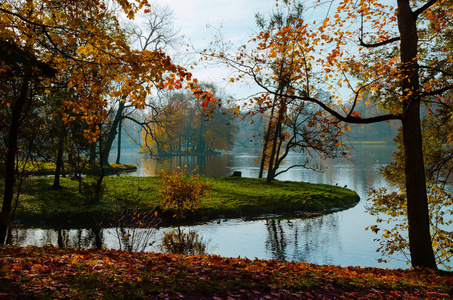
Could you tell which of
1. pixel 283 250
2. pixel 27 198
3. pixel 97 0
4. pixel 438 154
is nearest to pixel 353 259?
pixel 283 250

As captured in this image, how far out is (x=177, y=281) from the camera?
14.2 ft

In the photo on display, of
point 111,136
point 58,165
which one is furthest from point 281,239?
point 111,136

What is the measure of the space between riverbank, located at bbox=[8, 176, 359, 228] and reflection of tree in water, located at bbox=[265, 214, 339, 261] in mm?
1488

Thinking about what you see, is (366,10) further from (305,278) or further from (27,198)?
(27,198)

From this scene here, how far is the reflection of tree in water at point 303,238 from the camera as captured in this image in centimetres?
1064

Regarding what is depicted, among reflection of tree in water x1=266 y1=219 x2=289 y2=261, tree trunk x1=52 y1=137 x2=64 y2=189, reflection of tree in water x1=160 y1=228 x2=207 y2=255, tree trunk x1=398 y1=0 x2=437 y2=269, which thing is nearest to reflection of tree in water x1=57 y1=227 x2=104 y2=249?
reflection of tree in water x1=160 y1=228 x2=207 y2=255

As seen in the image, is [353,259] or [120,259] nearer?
[120,259]

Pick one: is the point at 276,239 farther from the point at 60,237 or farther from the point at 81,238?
the point at 60,237

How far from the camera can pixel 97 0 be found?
712cm

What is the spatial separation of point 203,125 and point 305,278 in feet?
182

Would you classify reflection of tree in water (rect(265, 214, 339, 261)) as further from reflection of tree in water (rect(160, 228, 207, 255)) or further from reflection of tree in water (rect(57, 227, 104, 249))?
reflection of tree in water (rect(57, 227, 104, 249))

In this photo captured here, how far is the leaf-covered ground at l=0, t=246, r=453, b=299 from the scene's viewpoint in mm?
3816

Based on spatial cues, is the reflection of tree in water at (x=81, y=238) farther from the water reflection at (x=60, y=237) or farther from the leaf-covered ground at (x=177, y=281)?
the leaf-covered ground at (x=177, y=281)

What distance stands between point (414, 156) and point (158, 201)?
1076 cm
